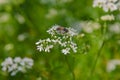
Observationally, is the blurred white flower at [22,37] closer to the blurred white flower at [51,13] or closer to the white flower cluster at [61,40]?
the blurred white flower at [51,13]

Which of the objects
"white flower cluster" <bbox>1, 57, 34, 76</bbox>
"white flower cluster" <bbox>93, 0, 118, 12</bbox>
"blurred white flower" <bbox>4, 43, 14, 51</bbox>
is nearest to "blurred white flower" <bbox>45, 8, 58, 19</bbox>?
"blurred white flower" <bbox>4, 43, 14, 51</bbox>

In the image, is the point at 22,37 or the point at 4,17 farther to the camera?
the point at 4,17

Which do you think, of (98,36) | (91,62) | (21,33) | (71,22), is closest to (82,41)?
(98,36)

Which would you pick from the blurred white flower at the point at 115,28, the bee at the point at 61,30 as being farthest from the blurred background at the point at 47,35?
the bee at the point at 61,30

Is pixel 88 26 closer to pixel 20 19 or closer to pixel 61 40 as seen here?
pixel 20 19

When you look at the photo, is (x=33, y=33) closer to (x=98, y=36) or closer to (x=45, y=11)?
(x=45, y=11)

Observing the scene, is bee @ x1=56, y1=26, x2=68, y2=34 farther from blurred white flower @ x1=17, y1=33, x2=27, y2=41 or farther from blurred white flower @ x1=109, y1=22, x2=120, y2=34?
blurred white flower @ x1=17, y1=33, x2=27, y2=41

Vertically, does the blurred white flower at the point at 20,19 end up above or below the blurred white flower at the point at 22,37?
above

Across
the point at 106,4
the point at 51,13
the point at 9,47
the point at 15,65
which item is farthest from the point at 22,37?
the point at 106,4
